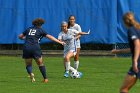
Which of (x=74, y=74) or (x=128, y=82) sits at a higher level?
(x=128, y=82)

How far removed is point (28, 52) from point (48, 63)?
28.2ft

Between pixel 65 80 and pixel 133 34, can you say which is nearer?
pixel 133 34

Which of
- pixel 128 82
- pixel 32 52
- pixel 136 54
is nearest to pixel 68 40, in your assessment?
pixel 32 52

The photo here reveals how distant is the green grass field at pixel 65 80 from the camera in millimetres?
14297

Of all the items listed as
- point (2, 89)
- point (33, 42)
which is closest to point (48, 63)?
point (33, 42)

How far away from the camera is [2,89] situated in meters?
14.3

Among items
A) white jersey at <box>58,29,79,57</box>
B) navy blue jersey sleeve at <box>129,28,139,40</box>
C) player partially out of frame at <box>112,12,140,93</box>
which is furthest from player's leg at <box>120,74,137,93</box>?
white jersey at <box>58,29,79,57</box>

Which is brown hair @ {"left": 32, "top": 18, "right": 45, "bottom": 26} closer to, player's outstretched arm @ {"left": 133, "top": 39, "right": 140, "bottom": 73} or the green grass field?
the green grass field

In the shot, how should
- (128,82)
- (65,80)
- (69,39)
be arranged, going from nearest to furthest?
1. (128,82)
2. (65,80)
3. (69,39)

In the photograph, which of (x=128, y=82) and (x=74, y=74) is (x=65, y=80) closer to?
(x=74, y=74)

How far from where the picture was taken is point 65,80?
16984 millimetres

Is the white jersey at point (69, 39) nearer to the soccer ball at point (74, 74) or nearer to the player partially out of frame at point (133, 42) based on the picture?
the soccer ball at point (74, 74)

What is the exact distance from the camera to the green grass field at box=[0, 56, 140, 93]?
1430cm

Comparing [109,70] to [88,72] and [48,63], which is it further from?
[48,63]
